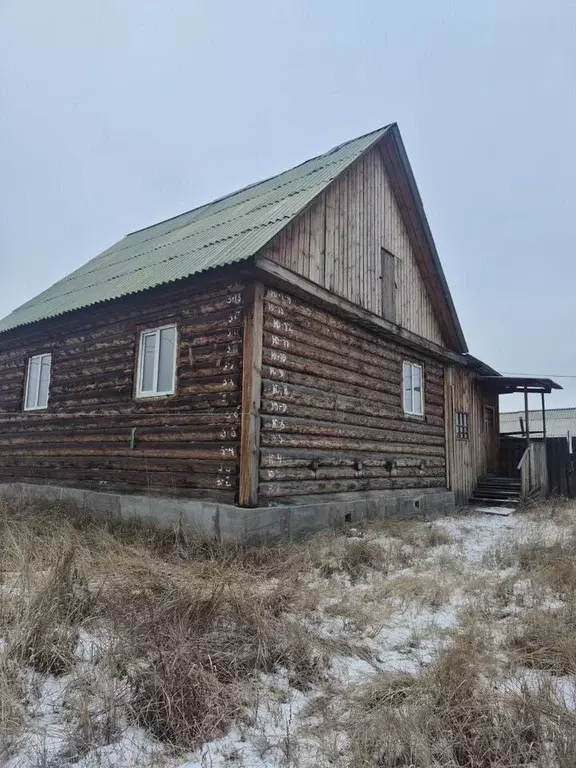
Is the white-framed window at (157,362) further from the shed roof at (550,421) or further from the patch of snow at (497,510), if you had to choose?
the shed roof at (550,421)

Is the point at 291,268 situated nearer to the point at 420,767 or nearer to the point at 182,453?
the point at 182,453

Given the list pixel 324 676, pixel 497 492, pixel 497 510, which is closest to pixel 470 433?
pixel 497 492

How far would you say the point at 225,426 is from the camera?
7.87 meters

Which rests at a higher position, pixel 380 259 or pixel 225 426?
pixel 380 259

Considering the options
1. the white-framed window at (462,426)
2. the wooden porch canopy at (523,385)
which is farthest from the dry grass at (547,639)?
the wooden porch canopy at (523,385)

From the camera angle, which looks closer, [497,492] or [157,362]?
[157,362]

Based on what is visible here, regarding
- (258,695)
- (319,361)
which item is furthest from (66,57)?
(258,695)

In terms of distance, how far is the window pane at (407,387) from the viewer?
12.2 m

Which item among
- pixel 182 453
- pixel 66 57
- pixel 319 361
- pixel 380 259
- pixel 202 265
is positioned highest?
pixel 66 57

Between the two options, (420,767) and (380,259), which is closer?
(420,767)

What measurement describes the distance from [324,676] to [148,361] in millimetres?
7092

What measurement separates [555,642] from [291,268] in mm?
6511

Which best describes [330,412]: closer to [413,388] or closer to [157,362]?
[157,362]

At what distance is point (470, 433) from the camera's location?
15.6 meters
